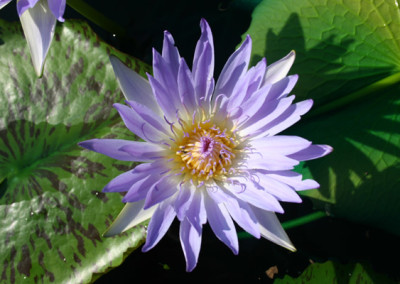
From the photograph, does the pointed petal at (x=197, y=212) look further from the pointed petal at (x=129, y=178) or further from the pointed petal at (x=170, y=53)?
the pointed petal at (x=170, y=53)

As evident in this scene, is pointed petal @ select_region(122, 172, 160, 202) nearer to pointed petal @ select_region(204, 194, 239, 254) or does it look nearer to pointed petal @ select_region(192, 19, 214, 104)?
pointed petal @ select_region(204, 194, 239, 254)

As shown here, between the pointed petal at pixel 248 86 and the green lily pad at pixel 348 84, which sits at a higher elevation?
the pointed petal at pixel 248 86

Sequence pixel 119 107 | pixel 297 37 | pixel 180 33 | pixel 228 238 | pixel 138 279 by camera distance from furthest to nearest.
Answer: pixel 180 33 → pixel 138 279 → pixel 297 37 → pixel 228 238 → pixel 119 107

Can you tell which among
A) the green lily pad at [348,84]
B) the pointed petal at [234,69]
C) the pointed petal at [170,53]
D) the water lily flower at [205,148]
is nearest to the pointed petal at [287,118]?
the water lily flower at [205,148]

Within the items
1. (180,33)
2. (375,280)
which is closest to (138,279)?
(375,280)

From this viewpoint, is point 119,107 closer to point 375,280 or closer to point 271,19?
point 271,19

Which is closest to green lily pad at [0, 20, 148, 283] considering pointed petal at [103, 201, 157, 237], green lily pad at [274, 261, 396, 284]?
pointed petal at [103, 201, 157, 237]
